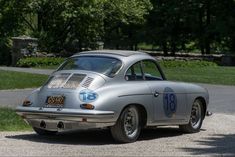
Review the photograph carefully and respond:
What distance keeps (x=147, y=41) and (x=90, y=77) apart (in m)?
35.7

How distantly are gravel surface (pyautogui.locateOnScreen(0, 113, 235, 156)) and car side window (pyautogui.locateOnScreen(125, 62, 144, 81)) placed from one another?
3.50 ft

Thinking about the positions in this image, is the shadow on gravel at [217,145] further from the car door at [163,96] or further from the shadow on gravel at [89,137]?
the shadow on gravel at [89,137]

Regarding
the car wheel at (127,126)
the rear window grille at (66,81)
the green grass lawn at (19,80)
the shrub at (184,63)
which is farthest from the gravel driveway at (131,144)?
the shrub at (184,63)

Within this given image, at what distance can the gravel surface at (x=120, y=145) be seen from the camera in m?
9.39

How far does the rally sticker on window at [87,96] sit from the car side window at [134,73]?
0.92 meters

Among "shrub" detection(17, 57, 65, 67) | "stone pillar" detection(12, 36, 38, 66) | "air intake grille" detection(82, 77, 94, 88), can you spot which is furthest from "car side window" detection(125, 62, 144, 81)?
"stone pillar" detection(12, 36, 38, 66)

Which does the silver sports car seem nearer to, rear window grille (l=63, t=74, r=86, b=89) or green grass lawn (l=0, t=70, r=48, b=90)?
rear window grille (l=63, t=74, r=86, b=89)

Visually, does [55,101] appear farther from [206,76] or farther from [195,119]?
[206,76]

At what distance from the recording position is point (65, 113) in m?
10.0

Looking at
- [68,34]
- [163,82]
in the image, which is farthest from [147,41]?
[163,82]

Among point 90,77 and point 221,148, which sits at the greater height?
point 90,77

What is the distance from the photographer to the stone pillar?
1256 inches

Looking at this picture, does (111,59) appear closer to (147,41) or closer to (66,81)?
(66,81)

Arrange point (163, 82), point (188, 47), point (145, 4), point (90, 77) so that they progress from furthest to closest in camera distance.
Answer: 1. point (188, 47)
2. point (145, 4)
3. point (163, 82)
4. point (90, 77)
